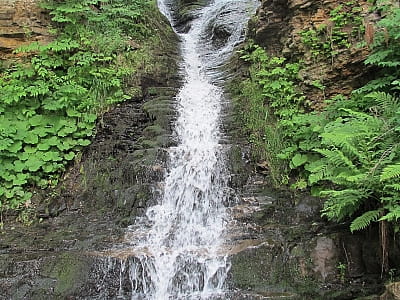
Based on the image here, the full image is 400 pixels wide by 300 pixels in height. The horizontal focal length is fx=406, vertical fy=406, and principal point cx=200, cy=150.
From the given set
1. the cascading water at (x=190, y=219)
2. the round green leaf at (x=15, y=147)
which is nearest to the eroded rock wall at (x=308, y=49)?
the cascading water at (x=190, y=219)

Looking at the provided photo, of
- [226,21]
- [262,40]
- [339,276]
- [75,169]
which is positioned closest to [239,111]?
[262,40]

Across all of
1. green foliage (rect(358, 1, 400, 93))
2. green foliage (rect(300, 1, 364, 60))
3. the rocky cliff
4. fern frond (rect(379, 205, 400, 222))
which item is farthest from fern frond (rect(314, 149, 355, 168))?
the rocky cliff

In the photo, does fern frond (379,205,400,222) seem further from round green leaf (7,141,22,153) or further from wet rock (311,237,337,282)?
round green leaf (7,141,22,153)

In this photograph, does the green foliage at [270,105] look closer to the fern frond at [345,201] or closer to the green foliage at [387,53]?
the green foliage at [387,53]

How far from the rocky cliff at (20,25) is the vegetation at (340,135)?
4256 millimetres

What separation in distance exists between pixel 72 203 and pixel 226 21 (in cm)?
837

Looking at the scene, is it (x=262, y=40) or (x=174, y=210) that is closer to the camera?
(x=174, y=210)

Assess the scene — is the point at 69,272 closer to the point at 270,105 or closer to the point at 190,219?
the point at 190,219

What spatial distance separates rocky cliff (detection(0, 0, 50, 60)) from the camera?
25.3ft

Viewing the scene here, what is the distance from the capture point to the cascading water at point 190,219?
16.6 ft

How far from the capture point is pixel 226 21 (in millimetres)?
12664

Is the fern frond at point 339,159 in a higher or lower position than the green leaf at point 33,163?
lower

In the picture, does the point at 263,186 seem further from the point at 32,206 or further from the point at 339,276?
the point at 32,206

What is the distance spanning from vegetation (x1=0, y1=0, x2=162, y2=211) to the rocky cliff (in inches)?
9.2
